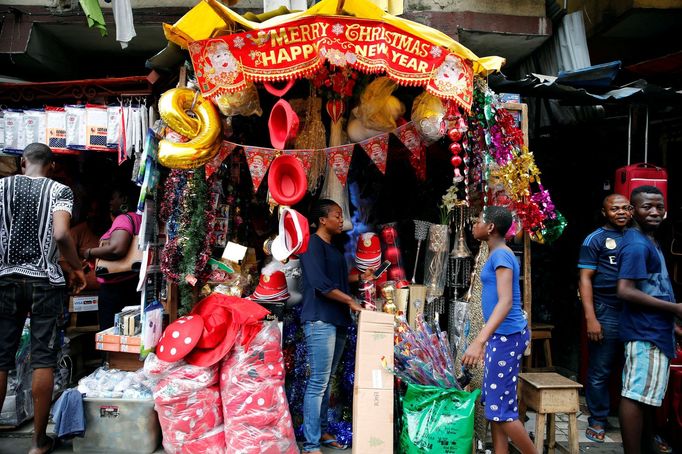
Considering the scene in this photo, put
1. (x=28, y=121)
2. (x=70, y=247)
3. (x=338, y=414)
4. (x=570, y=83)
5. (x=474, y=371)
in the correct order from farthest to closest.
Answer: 1. (x=28, y=121)
2. (x=570, y=83)
3. (x=338, y=414)
4. (x=474, y=371)
5. (x=70, y=247)

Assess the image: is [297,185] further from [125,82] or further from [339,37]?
[125,82]

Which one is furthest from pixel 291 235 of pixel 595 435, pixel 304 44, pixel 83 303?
pixel 83 303

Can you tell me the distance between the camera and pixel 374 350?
4.07 meters

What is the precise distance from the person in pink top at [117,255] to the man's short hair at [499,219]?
135 inches

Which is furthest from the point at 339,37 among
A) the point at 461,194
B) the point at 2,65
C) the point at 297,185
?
the point at 2,65

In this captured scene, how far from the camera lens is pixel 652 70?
5.57 m

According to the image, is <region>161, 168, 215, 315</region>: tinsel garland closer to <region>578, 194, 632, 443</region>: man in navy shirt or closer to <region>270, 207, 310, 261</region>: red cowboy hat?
<region>270, 207, 310, 261</region>: red cowboy hat

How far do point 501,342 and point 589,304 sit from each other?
1746mm

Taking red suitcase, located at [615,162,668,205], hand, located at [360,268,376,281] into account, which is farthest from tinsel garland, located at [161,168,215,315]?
red suitcase, located at [615,162,668,205]

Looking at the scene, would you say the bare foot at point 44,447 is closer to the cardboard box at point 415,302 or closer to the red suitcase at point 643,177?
the cardboard box at point 415,302

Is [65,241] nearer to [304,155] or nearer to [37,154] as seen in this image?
[37,154]

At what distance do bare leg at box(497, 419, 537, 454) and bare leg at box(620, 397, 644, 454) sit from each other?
0.85 metres

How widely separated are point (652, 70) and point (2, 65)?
304 inches

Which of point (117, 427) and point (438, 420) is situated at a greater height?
point (438, 420)
